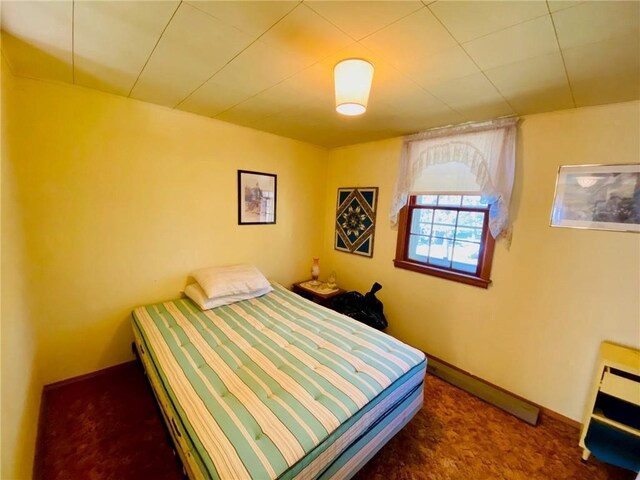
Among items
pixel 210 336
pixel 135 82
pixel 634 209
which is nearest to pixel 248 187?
pixel 135 82

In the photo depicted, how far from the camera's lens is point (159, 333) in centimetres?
178

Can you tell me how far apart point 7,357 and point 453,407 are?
2.73 m

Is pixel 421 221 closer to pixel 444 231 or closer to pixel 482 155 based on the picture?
pixel 444 231

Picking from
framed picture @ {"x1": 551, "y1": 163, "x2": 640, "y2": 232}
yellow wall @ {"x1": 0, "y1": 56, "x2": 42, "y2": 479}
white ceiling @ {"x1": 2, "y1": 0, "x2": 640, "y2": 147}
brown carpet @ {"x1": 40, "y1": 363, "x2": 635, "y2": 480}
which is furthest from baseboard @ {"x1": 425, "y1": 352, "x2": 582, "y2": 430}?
yellow wall @ {"x1": 0, "y1": 56, "x2": 42, "y2": 479}

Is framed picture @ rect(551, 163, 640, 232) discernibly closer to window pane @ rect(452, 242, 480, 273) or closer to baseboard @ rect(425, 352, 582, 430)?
window pane @ rect(452, 242, 480, 273)

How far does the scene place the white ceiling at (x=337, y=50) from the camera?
3.20ft

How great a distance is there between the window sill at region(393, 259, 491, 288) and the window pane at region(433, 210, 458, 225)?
0.45m

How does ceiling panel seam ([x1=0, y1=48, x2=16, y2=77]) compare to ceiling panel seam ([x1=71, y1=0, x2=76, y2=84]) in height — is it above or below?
below

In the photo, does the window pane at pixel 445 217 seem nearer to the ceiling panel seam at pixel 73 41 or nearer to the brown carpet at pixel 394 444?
the brown carpet at pixel 394 444

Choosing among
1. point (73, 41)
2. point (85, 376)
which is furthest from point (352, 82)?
point (85, 376)

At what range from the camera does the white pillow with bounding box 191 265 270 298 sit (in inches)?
88.0

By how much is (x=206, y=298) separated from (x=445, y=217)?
2.29 m

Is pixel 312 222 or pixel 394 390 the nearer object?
pixel 394 390

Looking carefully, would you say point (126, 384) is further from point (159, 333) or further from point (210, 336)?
point (210, 336)
